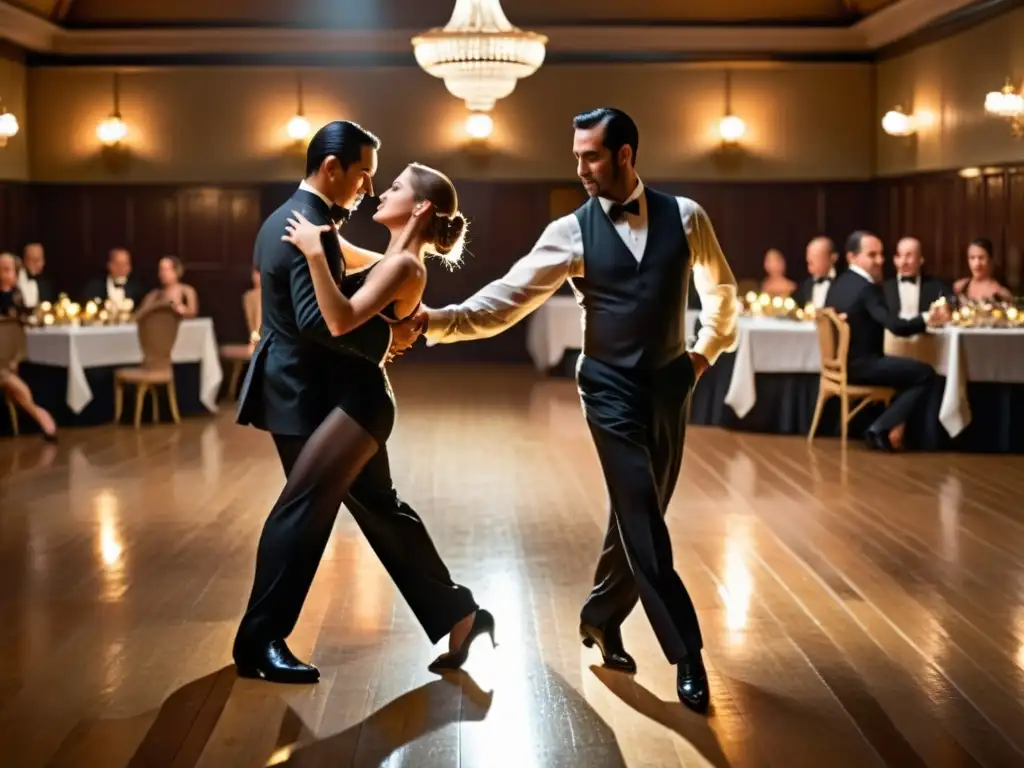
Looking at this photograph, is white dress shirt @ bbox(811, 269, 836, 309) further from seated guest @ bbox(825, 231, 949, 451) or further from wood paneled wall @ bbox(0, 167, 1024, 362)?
wood paneled wall @ bbox(0, 167, 1024, 362)

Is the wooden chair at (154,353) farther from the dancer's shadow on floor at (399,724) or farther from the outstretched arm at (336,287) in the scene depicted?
the outstretched arm at (336,287)

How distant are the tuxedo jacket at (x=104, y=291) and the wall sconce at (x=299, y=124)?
2823 mm

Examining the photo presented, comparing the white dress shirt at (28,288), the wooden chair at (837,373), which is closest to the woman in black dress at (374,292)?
the wooden chair at (837,373)

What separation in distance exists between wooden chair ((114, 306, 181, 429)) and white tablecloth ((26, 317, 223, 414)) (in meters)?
0.16

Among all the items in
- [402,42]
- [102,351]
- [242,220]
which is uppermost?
[402,42]

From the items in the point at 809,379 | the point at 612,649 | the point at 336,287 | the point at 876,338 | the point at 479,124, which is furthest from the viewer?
the point at 479,124

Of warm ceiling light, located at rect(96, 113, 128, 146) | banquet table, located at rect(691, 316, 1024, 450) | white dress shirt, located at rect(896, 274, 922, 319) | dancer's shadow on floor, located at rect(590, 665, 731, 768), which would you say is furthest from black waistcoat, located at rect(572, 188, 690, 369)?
warm ceiling light, located at rect(96, 113, 128, 146)

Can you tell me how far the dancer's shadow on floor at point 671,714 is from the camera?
137 inches

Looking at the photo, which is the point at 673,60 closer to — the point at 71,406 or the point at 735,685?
the point at 71,406

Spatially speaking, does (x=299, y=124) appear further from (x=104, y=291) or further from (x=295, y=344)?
(x=295, y=344)

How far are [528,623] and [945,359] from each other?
5.01 m

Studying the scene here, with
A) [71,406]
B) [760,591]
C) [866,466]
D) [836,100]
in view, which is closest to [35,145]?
[71,406]

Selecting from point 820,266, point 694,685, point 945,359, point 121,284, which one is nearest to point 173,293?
point 121,284

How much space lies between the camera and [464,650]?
4.20 metres
